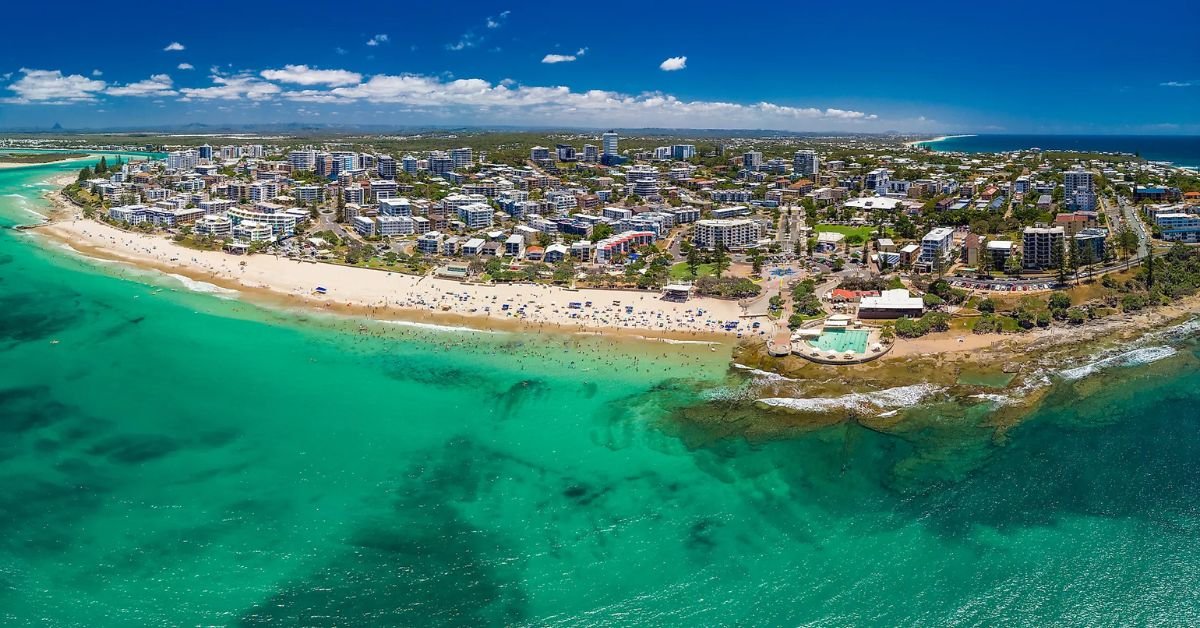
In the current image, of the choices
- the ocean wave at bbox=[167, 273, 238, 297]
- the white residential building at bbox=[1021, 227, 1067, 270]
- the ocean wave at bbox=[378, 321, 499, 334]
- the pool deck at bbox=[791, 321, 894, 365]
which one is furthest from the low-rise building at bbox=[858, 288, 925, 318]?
the ocean wave at bbox=[167, 273, 238, 297]

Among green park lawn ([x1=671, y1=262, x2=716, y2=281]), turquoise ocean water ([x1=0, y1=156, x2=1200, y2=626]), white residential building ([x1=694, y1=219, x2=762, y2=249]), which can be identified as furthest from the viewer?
white residential building ([x1=694, y1=219, x2=762, y2=249])

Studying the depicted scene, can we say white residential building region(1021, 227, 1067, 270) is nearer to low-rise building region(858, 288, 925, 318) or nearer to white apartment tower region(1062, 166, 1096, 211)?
low-rise building region(858, 288, 925, 318)

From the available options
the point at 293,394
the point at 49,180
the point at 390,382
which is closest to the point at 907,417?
the point at 390,382

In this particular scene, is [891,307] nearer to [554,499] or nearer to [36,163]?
[554,499]

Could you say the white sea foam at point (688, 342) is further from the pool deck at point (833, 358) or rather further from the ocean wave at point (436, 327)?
the ocean wave at point (436, 327)

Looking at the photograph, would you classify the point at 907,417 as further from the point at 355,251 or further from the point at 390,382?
the point at 355,251

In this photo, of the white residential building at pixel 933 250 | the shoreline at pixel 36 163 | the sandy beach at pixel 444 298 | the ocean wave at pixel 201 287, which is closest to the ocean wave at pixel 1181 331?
the white residential building at pixel 933 250
